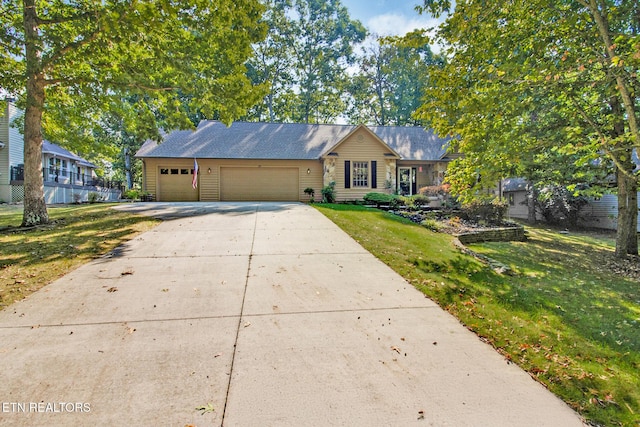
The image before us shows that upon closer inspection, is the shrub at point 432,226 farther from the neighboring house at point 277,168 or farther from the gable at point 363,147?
the gable at point 363,147

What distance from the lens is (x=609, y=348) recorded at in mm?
3117

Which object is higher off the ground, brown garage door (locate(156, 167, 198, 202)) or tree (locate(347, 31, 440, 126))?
tree (locate(347, 31, 440, 126))

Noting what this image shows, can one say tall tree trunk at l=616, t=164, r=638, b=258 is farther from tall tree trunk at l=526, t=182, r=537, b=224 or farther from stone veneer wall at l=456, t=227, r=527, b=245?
tall tree trunk at l=526, t=182, r=537, b=224

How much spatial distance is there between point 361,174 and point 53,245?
1479 centimetres

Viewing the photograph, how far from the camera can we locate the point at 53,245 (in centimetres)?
637

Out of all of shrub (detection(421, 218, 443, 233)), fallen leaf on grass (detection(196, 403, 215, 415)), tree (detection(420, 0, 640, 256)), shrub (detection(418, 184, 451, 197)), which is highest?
tree (detection(420, 0, 640, 256))

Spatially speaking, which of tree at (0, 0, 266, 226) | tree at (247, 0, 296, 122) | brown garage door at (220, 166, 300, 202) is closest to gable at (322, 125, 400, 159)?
brown garage door at (220, 166, 300, 202)

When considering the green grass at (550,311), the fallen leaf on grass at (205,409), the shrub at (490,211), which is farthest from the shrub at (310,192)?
the fallen leaf on grass at (205,409)

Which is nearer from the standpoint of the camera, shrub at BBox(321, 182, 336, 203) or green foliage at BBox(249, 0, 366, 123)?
shrub at BBox(321, 182, 336, 203)

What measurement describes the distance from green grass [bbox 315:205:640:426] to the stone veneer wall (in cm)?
165

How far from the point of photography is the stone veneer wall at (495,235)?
10438 mm

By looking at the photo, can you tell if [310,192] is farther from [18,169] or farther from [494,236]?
[18,169]

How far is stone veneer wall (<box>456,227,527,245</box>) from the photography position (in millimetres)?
10438

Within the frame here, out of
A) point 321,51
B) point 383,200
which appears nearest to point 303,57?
point 321,51
